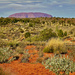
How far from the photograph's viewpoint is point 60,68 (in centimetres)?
627

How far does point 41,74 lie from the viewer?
7312mm

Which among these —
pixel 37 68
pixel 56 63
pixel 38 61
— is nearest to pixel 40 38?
pixel 38 61

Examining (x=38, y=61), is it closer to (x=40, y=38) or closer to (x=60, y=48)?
(x=60, y=48)

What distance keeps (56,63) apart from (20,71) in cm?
218

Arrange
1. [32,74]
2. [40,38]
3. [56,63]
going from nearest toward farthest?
[56,63] → [32,74] → [40,38]

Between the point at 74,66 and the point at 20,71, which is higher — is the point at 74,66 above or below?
above

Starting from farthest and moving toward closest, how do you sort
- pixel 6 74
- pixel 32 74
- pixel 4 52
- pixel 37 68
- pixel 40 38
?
1. pixel 40 38
2. pixel 4 52
3. pixel 37 68
4. pixel 32 74
5. pixel 6 74

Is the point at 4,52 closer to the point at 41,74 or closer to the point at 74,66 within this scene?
the point at 41,74

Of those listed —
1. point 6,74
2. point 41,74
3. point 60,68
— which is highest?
point 6,74

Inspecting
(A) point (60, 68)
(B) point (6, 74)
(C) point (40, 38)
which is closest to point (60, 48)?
(A) point (60, 68)

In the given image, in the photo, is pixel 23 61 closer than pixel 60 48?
Yes

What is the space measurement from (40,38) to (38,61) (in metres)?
10.1

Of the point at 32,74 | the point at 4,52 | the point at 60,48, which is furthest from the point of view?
the point at 60,48

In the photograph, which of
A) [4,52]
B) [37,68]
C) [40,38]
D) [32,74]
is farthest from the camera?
[40,38]
